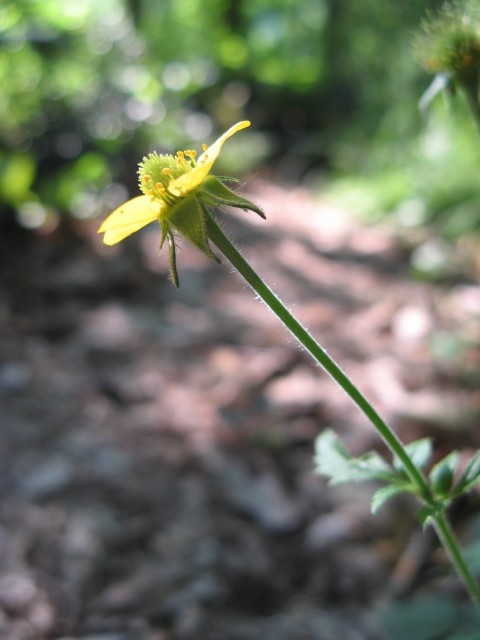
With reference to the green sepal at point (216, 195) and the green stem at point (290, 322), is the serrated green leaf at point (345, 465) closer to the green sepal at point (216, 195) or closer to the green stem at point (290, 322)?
the green stem at point (290, 322)

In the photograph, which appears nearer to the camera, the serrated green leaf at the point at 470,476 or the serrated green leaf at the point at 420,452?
→ the serrated green leaf at the point at 470,476

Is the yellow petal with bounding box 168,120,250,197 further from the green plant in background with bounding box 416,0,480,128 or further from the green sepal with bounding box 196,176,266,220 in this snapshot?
the green plant in background with bounding box 416,0,480,128

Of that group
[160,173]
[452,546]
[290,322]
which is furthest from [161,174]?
[452,546]

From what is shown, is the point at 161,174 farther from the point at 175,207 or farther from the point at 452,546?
the point at 452,546

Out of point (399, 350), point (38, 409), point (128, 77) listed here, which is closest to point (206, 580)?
point (38, 409)

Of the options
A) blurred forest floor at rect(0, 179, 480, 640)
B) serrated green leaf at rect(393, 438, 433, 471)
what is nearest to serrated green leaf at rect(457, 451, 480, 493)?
serrated green leaf at rect(393, 438, 433, 471)

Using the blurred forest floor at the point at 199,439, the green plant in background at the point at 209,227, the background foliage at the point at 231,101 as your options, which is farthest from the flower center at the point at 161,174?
the background foliage at the point at 231,101
